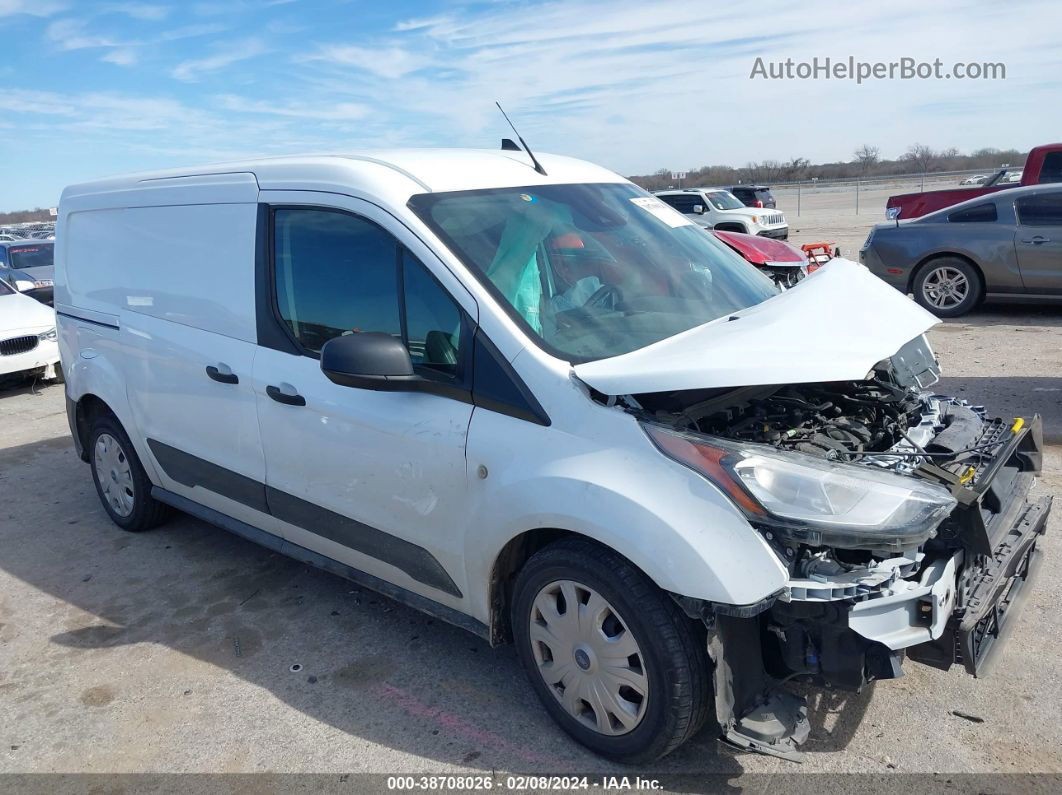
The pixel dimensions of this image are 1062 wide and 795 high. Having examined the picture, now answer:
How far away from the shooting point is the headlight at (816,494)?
7.95 feet

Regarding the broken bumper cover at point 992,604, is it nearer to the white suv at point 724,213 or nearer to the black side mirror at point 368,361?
the black side mirror at point 368,361

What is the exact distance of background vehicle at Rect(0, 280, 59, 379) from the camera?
9.44 meters

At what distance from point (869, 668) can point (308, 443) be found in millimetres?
2234

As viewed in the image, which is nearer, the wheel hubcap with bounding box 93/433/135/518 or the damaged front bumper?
the damaged front bumper

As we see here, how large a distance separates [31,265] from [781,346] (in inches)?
611

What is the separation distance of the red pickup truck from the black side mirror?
13.2 m

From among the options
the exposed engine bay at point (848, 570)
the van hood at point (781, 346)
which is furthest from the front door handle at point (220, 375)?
the exposed engine bay at point (848, 570)

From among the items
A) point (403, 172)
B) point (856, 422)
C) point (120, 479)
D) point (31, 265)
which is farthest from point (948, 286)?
point (31, 265)

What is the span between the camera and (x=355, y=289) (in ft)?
11.2

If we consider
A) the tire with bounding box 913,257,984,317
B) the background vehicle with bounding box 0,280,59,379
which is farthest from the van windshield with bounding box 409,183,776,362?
the background vehicle with bounding box 0,280,59,379

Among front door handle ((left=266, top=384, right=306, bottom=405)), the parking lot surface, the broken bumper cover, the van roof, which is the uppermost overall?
the van roof

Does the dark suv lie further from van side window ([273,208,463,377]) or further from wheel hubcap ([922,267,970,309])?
van side window ([273,208,463,377])

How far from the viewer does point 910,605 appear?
253 cm

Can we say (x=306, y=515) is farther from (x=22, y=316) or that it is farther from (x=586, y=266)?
(x=22, y=316)
